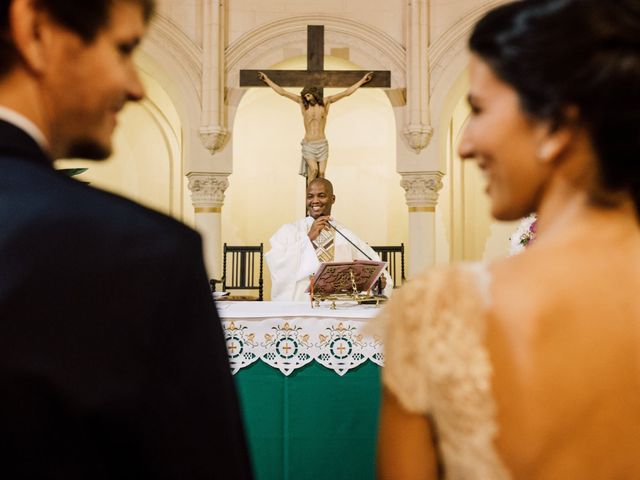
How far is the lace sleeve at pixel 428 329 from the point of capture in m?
1.06

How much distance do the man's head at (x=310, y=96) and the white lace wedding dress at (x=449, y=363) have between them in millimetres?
7355

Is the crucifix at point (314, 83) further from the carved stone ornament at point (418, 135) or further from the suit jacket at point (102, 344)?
the suit jacket at point (102, 344)

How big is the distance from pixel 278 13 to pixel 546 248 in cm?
896

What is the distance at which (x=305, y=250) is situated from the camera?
5.53 m

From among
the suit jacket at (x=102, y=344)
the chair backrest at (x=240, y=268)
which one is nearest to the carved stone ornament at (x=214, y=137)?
the chair backrest at (x=240, y=268)

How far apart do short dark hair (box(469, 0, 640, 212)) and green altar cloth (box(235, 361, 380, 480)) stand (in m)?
2.43

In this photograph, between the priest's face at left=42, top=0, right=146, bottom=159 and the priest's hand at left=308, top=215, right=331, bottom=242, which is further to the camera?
the priest's hand at left=308, top=215, right=331, bottom=242

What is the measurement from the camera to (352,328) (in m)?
3.36

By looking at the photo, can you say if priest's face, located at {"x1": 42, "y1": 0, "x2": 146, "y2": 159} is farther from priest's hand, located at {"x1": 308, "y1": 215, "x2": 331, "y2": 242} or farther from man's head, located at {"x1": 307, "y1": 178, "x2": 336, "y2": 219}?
man's head, located at {"x1": 307, "y1": 178, "x2": 336, "y2": 219}

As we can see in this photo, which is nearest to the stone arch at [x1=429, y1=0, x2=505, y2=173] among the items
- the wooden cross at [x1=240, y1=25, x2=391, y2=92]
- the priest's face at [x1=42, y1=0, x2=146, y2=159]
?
the wooden cross at [x1=240, y1=25, x2=391, y2=92]

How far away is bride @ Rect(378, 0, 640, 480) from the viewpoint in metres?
0.99

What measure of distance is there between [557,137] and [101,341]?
29.3 inches

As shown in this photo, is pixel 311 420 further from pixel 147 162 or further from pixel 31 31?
pixel 147 162

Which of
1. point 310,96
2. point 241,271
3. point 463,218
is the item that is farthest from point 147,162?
point 463,218
